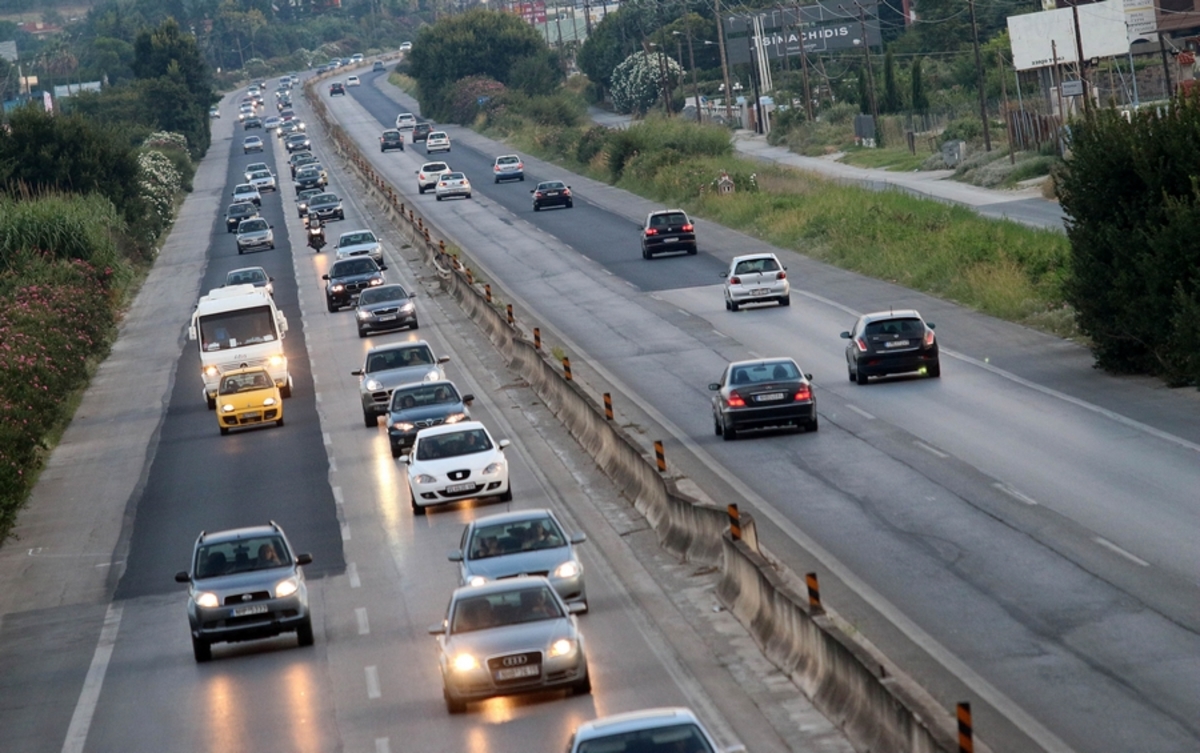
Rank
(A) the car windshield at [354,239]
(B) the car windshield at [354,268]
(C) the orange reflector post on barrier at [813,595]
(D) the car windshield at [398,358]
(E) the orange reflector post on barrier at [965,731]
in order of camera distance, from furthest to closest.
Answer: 1. (A) the car windshield at [354,239]
2. (B) the car windshield at [354,268]
3. (D) the car windshield at [398,358]
4. (C) the orange reflector post on barrier at [813,595]
5. (E) the orange reflector post on barrier at [965,731]

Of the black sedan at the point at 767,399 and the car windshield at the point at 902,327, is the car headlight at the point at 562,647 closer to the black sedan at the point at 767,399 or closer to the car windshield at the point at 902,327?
the black sedan at the point at 767,399

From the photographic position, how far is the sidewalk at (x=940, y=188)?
64438mm

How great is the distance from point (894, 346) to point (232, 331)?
15665 millimetres

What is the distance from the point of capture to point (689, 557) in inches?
891

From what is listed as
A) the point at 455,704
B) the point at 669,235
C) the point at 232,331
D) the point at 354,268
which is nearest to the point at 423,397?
the point at 232,331

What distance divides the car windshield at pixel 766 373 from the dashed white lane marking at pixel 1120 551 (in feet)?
30.6

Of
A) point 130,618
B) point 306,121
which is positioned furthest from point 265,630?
point 306,121

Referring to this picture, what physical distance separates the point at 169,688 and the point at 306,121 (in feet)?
466

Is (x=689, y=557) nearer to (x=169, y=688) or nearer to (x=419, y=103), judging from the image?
(x=169, y=688)

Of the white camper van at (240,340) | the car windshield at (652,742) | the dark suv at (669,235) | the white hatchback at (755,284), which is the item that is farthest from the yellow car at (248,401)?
the car windshield at (652,742)

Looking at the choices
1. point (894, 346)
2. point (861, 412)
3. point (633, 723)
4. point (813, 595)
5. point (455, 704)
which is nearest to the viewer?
point (633, 723)

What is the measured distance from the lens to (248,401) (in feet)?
124

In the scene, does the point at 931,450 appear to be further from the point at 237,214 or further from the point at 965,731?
the point at 237,214

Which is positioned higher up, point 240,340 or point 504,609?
point 240,340
